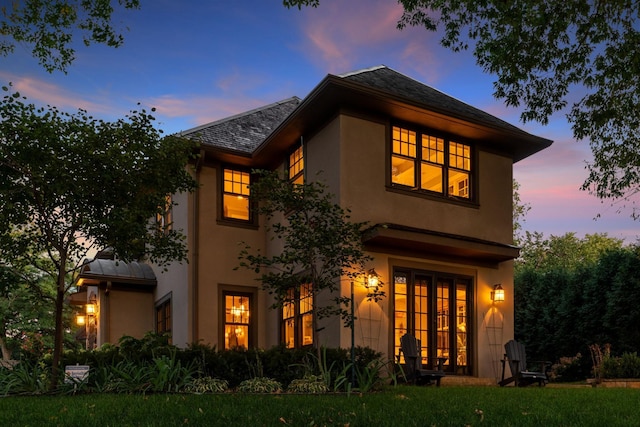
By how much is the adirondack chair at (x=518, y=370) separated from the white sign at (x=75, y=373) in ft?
24.8

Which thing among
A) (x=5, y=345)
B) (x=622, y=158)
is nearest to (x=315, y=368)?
(x=622, y=158)

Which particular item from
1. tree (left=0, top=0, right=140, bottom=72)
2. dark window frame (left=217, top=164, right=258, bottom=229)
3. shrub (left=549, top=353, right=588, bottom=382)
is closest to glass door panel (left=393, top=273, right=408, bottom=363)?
dark window frame (left=217, top=164, right=258, bottom=229)

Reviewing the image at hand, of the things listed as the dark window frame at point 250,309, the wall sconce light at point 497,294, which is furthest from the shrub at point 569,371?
the dark window frame at point 250,309

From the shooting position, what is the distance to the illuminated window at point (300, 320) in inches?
539

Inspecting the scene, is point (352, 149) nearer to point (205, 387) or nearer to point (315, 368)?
point (315, 368)

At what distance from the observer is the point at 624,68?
10812mm

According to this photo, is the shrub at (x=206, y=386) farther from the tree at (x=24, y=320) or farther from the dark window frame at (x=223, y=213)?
the tree at (x=24, y=320)

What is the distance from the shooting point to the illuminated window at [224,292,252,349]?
50.7 feet

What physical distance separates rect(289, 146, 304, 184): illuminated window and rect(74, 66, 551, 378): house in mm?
49

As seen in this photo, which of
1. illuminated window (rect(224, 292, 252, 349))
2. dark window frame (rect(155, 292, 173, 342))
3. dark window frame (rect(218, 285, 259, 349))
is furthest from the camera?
dark window frame (rect(155, 292, 173, 342))

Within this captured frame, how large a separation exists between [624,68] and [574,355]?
36.0 ft

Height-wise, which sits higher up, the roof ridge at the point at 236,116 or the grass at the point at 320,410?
the roof ridge at the point at 236,116

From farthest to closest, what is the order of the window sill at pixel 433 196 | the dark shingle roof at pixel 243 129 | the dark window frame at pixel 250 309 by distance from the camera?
the dark shingle roof at pixel 243 129 < the dark window frame at pixel 250 309 < the window sill at pixel 433 196

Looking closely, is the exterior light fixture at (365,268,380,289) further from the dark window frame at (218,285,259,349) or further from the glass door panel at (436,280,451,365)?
the dark window frame at (218,285,259,349)
